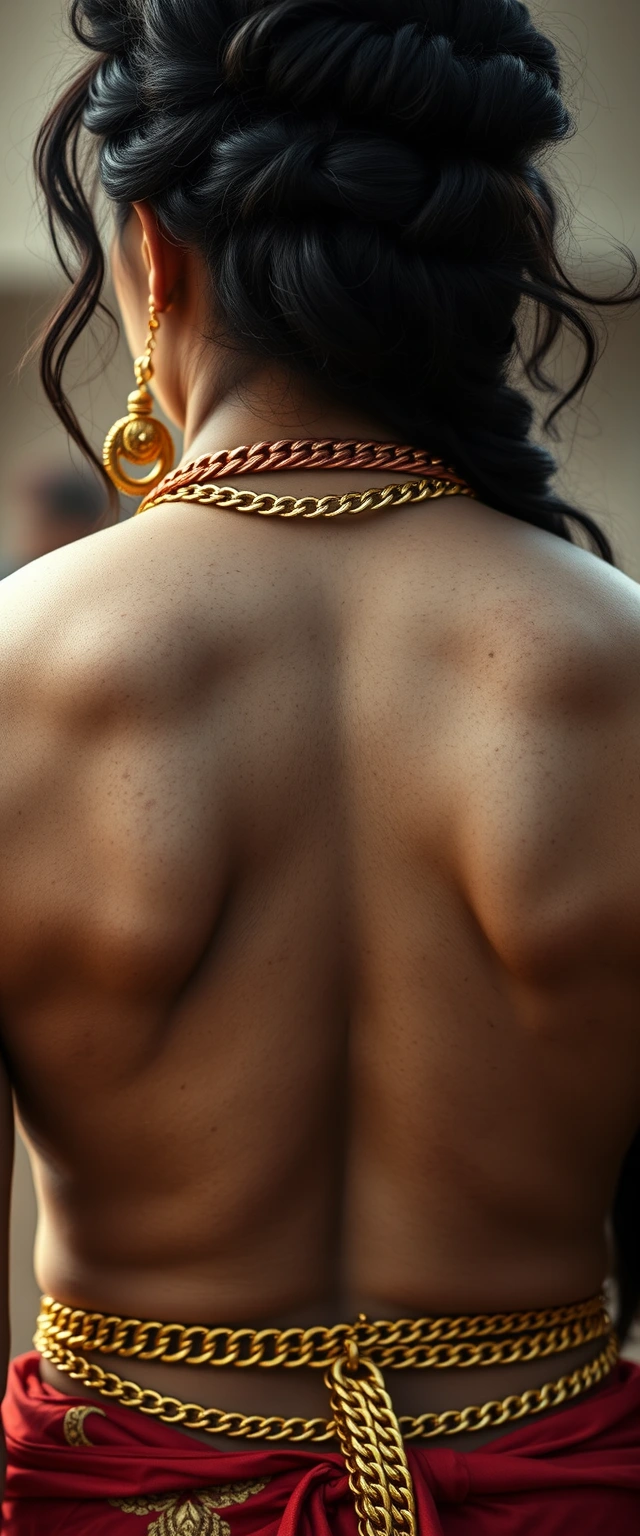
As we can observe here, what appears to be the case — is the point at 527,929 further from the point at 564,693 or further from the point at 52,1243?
the point at 52,1243

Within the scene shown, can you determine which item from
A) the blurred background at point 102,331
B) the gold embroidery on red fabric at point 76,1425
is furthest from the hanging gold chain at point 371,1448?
the blurred background at point 102,331

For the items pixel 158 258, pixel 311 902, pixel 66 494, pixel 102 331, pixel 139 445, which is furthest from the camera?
pixel 102 331

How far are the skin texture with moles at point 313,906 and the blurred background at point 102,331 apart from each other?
2000 millimetres

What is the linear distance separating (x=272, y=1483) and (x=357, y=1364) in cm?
8

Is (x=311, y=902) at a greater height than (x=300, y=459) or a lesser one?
lesser

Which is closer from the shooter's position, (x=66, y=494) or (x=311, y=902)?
(x=311, y=902)

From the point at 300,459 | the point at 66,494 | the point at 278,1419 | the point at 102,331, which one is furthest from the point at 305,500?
the point at 102,331

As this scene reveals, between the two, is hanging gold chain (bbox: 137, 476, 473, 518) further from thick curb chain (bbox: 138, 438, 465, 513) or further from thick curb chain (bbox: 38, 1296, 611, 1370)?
thick curb chain (bbox: 38, 1296, 611, 1370)

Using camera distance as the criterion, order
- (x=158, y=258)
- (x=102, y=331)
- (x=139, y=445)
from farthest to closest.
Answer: (x=102, y=331)
(x=139, y=445)
(x=158, y=258)

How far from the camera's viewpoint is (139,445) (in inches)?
42.6

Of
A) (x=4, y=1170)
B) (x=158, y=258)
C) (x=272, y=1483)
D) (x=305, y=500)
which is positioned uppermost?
(x=158, y=258)

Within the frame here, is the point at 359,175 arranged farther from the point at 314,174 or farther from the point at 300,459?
the point at 300,459

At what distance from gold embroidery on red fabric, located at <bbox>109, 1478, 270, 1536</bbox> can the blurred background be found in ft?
7.11

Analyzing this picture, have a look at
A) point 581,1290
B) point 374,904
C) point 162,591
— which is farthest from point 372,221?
point 581,1290
